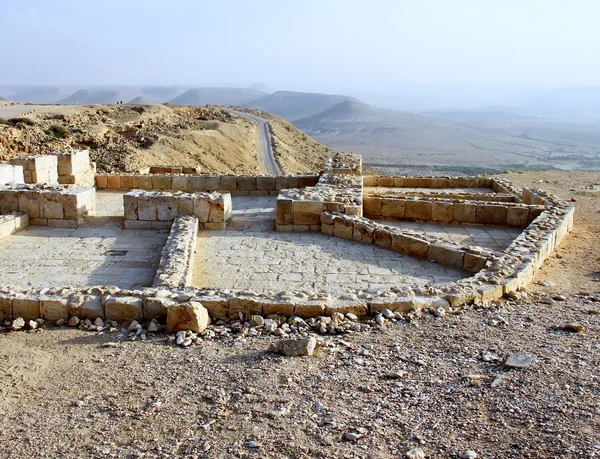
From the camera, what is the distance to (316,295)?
6242 mm

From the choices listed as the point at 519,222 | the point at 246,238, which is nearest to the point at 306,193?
the point at 246,238

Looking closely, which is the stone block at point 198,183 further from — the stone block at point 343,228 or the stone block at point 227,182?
the stone block at point 343,228

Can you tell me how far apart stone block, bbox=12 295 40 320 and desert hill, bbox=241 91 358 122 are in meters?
144

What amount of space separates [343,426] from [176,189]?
1029 centimetres

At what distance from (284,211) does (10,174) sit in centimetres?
614

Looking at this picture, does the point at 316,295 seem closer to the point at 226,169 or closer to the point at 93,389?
the point at 93,389

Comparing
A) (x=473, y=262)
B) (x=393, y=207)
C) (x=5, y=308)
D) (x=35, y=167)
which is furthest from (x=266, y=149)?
(x=5, y=308)

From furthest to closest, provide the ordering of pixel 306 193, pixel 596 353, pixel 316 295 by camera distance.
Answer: pixel 306 193
pixel 316 295
pixel 596 353

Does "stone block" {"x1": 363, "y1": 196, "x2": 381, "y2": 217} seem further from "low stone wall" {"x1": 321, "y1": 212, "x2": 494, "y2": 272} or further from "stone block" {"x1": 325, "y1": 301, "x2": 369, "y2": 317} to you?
"stone block" {"x1": 325, "y1": 301, "x2": 369, "y2": 317}

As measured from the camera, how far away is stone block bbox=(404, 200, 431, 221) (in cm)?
1099

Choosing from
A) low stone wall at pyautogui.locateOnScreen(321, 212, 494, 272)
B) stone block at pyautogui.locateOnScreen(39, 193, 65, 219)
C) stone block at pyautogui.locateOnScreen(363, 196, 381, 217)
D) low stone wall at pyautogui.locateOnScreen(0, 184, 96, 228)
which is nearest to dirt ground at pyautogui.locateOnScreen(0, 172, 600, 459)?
low stone wall at pyautogui.locateOnScreen(321, 212, 494, 272)

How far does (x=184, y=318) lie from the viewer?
569cm

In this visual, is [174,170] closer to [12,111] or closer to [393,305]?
[393,305]

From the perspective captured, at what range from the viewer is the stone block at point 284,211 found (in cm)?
988
